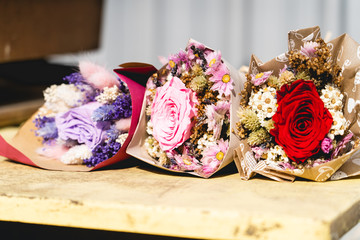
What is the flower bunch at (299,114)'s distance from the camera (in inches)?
34.3

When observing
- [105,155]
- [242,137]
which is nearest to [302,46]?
[242,137]

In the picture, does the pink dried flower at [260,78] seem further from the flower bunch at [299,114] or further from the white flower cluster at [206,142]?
the white flower cluster at [206,142]

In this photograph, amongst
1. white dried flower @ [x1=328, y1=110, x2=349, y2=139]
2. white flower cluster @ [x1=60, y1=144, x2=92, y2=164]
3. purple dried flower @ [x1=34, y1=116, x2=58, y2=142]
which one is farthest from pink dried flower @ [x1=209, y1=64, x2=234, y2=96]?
purple dried flower @ [x1=34, y1=116, x2=58, y2=142]

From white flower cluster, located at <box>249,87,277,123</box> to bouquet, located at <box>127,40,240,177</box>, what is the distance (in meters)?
0.05

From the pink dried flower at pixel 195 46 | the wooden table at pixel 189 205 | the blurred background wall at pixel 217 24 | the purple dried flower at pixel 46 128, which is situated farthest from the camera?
the blurred background wall at pixel 217 24

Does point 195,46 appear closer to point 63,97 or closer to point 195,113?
point 195,113

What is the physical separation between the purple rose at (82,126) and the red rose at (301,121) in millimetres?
438

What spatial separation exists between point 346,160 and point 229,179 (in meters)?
0.24

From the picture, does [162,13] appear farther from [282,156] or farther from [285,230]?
[285,230]

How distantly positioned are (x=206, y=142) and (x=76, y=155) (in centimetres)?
34

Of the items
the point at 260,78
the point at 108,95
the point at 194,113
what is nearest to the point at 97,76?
the point at 108,95

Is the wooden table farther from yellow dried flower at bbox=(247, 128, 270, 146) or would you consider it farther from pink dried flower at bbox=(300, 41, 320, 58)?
pink dried flower at bbox=(300, 41, 320, 58)

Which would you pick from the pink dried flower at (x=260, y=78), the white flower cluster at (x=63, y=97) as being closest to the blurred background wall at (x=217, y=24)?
the white flower cluster at (x=63, y=97)

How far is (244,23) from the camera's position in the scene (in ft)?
12.9
